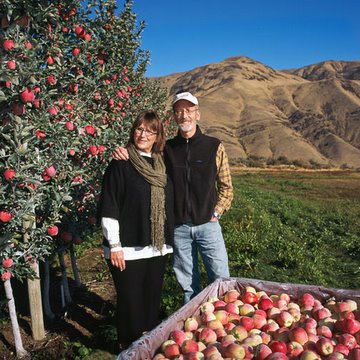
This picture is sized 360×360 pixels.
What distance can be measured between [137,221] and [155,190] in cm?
31

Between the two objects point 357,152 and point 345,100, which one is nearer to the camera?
point 357,152

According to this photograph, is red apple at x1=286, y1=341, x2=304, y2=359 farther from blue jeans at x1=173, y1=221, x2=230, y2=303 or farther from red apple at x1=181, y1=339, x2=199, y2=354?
blue jeans at x1=173, y1=221, x2=230, y2=303

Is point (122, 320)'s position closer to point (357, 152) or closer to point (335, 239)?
point (335, 239)

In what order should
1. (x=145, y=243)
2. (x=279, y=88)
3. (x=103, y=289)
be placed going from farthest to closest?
(x=279, y=88) < (x=103, y=289) < (x=145, y=243)

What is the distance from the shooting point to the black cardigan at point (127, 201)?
130 inches

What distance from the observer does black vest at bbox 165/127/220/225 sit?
3762 millimetres

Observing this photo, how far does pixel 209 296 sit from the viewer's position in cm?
340

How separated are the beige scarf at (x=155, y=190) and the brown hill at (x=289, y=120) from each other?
78835 mm

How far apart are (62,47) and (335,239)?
808 cm

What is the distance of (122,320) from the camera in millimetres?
3566

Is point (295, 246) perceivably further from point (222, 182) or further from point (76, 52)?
point (76, 52)

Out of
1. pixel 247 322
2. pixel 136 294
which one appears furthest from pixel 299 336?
pixel 136 294

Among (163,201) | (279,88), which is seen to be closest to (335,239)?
(163,201)

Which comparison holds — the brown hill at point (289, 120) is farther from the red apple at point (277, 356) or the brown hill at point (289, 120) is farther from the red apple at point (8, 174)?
the red apple at point (277, 356)
